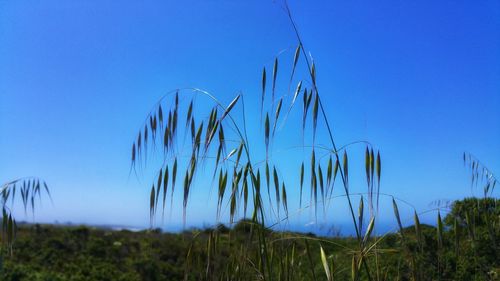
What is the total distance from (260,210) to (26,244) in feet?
20.3

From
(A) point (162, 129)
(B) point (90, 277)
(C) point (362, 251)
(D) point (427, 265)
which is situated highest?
(A) point (162, 129)

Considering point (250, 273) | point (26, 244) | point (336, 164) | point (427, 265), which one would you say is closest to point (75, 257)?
point (26, 244)

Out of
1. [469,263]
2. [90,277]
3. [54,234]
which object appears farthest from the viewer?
[54,234]

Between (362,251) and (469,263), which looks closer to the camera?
(362,251)

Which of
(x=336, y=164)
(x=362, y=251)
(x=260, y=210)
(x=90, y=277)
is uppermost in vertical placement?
(x=336, y=164)

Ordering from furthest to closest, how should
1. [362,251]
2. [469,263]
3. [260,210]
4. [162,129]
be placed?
[469,263]
[162,129]
[260,210]
[362,251]

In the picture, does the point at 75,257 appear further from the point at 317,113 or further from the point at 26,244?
the point at 317,113

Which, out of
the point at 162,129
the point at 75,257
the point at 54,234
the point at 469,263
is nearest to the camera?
the point at 162,129

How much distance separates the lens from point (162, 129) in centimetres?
179

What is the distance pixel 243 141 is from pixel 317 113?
0.27 metres

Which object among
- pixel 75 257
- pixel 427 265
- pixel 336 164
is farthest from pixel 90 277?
pixel 336 164

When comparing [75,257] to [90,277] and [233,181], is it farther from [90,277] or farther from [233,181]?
[233,181]

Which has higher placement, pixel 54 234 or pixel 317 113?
pixel 317 113

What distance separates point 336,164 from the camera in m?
1.67
